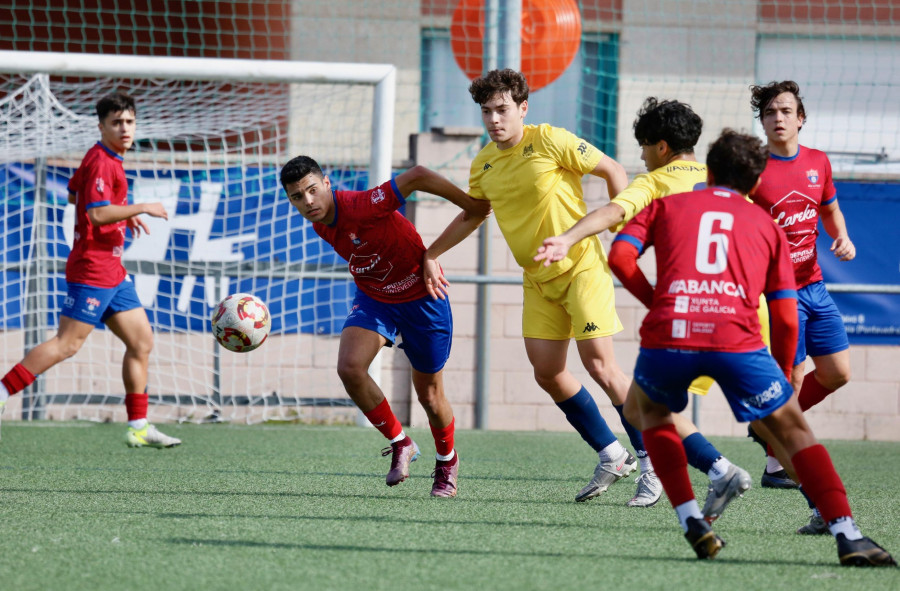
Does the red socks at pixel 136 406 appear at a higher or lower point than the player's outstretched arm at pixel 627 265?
lower

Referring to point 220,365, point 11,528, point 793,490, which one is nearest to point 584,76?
point 220,365

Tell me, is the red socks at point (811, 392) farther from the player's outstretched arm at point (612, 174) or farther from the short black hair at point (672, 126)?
the short black hair at point (672, 126)

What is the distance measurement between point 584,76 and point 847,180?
9.56ft

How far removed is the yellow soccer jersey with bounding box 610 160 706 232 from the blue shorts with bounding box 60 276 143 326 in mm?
3551

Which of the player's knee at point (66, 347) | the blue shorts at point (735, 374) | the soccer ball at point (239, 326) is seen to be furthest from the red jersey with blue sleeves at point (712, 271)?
the player's knee at point (66, 347)

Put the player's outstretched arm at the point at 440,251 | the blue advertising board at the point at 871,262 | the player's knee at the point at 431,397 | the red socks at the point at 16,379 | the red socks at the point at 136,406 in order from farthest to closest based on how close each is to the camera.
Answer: the blue advertising board at the point at 871,262 → the red socks at the point at 136,406 → the red socks at the point at 16,379 → the player's knee at the point at 431,397 → the player's outstretched arm at the point at 440,251

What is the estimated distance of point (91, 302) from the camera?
622cm

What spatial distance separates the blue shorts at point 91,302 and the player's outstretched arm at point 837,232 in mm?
4013

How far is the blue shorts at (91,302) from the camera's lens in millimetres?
6215

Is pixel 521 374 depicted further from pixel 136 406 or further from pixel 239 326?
pixel 239 326

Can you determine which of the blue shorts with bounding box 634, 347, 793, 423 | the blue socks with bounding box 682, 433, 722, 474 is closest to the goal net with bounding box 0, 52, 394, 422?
the blue socks with bounding box 682, 433, 722, 474

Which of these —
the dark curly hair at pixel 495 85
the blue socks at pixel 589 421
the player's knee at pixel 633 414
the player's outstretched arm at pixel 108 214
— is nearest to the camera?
the player's knee at pixel 633 414

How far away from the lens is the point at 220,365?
27.9ft

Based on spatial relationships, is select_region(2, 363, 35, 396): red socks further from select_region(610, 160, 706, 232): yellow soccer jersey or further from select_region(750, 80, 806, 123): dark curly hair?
select_region(750, 80, 806, 123): dark curly hair
